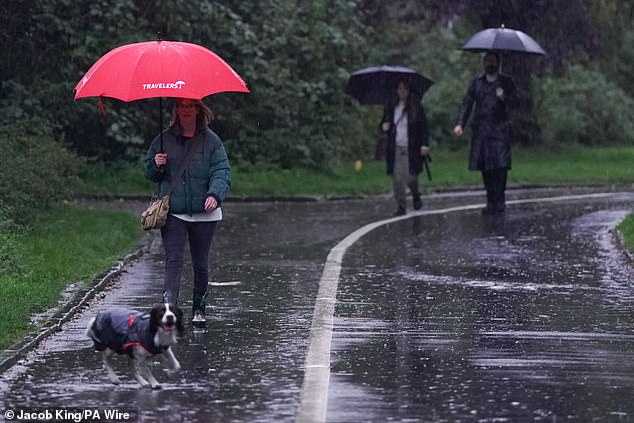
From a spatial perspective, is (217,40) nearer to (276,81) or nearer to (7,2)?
(276,81)

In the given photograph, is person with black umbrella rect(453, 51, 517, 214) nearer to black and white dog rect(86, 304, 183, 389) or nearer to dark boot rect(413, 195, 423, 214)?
dark boot rect(413, 195, 423, 214)

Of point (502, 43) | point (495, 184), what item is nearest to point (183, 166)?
point (495, 184)

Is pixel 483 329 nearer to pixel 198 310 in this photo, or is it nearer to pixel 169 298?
pixel 198 310

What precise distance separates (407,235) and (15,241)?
5.19 metres

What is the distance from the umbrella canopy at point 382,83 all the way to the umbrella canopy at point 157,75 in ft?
39.3

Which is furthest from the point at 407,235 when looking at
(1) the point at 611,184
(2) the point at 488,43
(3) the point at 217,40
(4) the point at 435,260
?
(1) the point at 611,184

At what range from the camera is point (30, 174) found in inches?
669

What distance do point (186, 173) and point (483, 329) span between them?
230 cm

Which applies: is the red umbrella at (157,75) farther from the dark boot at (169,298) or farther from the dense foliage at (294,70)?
the dense foliage at (294,70)

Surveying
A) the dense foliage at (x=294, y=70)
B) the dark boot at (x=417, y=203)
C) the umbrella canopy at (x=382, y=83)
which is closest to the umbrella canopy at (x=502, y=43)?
the umbrella canopy at (x=382, y=83)

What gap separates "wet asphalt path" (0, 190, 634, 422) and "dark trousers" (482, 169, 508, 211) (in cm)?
246

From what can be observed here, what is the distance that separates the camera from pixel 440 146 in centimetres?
3975

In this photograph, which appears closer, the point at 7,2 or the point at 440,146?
the point at 7,2

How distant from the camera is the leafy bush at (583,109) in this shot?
38.1 metres
